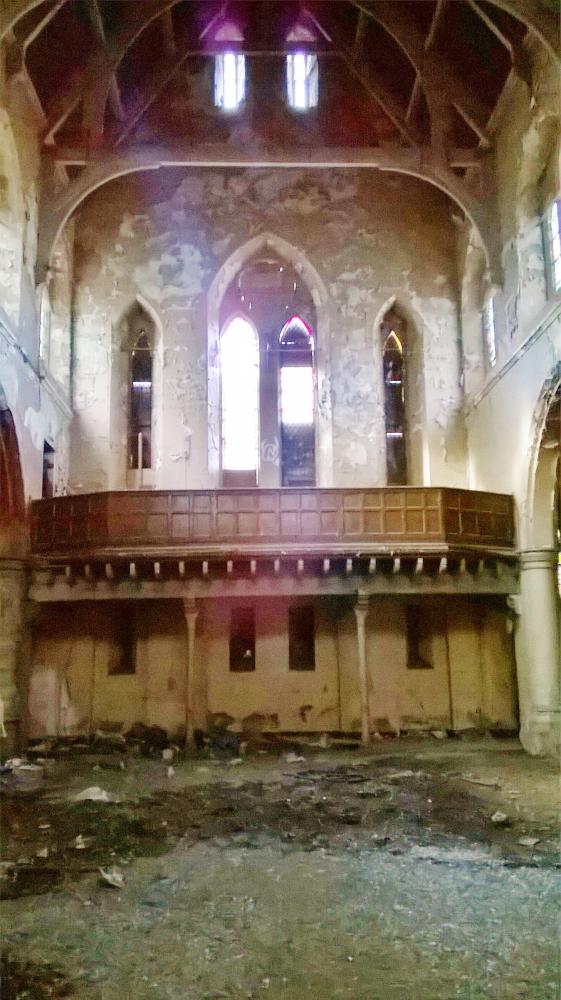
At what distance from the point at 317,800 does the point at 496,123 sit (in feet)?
45.4

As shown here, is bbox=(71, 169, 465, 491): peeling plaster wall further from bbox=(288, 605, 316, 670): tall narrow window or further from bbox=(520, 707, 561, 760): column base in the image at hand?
bbox=(520, 707, 561, 760): column base

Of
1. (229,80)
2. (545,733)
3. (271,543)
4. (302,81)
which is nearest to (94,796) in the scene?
(271,543)

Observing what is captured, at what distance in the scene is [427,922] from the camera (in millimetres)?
6562

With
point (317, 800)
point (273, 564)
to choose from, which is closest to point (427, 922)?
point (317, 800)

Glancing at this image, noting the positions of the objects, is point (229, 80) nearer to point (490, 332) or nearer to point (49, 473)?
point (490, 332)

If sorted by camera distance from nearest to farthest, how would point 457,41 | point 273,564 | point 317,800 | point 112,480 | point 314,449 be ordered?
point 317,800
point 273,564
point 457,41
point 112,480
point 314,449

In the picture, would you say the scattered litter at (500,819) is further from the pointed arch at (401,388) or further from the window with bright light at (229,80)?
the window with bright light at (229,80)

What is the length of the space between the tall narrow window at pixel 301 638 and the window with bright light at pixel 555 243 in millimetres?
8531

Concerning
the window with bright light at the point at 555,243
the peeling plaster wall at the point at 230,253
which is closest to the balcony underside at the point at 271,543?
the peeling plaster wall at the point at 230,253

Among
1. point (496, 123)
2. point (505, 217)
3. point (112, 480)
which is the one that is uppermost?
point (496, 123)

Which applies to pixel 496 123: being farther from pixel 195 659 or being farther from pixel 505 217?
pixel 195 659

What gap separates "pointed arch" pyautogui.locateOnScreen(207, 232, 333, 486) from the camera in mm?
18484

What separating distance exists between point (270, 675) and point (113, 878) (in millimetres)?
9629

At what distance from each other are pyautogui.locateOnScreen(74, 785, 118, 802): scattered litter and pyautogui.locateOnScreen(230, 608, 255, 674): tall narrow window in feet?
20.1
